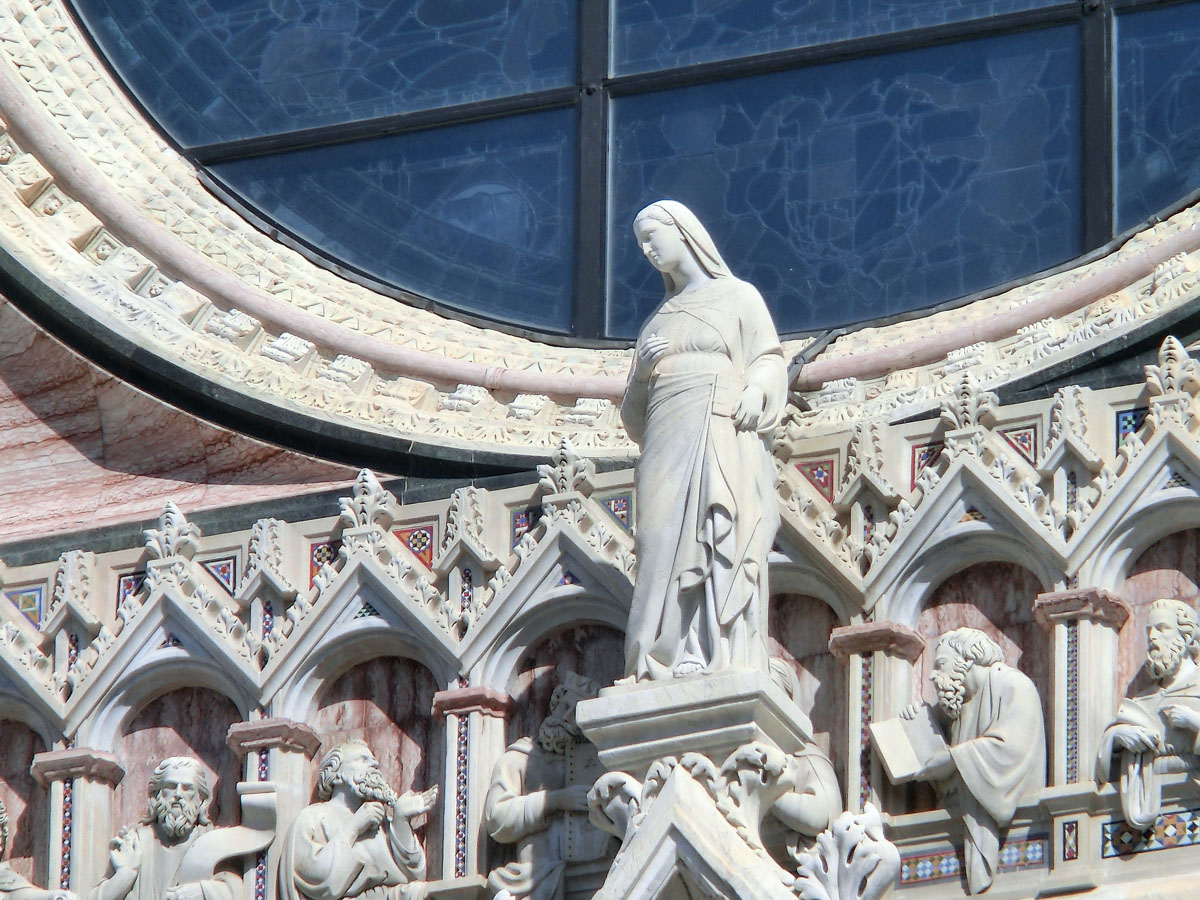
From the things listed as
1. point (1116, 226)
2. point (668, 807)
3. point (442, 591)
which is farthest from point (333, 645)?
point (1116, 226)

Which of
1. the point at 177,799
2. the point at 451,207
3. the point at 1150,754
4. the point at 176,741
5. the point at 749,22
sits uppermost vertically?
the point at 749,22

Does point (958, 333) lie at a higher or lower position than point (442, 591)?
higher

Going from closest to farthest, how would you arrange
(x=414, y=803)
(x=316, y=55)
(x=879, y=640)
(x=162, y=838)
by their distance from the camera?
(x=879, y=640) < (x=414, y=803) < (x=162, y=838) < (x=316, y=55)

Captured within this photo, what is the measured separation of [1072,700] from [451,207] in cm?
494

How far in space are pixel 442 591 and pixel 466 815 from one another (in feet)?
3.26

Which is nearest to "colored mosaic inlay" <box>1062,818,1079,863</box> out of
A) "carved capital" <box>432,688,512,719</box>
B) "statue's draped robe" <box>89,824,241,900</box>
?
"carved capital" <box>432,688,512,719</box>

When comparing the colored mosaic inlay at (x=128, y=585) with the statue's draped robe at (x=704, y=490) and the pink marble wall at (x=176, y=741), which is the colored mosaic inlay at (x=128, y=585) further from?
the statue's draped robe at (x=704, y=490)

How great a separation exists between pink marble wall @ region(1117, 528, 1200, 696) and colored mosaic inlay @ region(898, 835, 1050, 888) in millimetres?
686

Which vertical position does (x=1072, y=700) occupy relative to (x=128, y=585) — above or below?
below

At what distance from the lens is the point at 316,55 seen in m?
22.7

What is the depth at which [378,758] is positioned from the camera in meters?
19.5

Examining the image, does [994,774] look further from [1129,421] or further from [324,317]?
[324,317]

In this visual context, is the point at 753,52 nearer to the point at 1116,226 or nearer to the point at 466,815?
the point at 1116,226

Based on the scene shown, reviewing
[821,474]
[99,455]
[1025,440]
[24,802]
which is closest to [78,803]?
[24,802]
